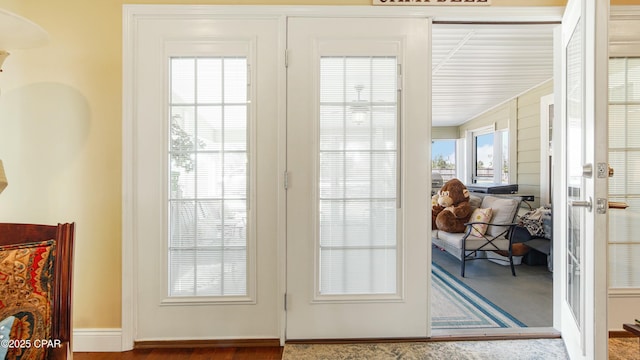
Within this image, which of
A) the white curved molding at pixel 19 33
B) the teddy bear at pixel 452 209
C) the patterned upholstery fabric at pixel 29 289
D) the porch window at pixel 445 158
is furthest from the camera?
the porch window at pixel 445 158

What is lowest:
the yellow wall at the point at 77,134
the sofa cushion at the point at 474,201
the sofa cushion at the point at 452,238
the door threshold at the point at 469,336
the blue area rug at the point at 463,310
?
the blue area rug at the point at 463,310

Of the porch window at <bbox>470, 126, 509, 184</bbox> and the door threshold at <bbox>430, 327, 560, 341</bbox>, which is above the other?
the porch window at <bbox>470, 126, 509, 184</bbox>

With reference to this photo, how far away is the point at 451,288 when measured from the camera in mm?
3062

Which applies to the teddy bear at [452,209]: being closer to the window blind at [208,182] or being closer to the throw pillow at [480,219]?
the throw pillow at [480,219]

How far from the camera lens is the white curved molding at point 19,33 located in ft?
4.28

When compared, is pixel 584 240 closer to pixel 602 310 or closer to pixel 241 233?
pixel 602 310

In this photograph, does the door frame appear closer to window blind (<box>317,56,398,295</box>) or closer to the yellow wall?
the yellow wall

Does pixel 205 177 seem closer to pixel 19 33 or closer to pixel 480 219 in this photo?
pixel 19 33

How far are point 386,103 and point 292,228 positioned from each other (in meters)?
0.98

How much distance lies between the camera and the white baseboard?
1951mm

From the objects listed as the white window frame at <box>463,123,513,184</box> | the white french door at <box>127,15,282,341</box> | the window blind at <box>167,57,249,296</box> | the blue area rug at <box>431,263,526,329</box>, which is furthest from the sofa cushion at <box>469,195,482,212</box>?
the window blind at <box>167,57,249,296</box>

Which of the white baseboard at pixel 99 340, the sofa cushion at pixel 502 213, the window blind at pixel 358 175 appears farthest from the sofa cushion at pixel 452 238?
the white baseboard at pixel 99 340

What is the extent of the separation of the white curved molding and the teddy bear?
159 inches

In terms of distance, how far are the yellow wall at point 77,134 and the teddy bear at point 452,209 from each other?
2.59 m
